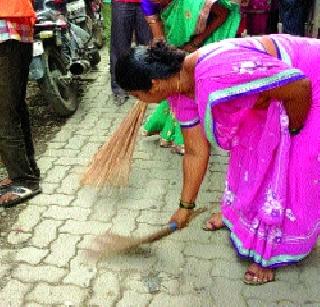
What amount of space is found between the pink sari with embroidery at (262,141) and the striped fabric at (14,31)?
1010mm

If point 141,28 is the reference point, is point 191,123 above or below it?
above

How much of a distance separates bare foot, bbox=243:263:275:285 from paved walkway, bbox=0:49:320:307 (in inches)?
1.4

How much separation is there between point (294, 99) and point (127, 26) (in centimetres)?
287

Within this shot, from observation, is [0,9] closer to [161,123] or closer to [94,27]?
[161,123]

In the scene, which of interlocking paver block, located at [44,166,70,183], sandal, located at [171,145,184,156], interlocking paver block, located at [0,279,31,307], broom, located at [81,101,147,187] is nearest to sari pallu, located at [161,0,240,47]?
broom, located at [81,101,147,187]

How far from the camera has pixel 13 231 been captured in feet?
9.50

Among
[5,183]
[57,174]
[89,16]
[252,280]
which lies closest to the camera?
[252,280]

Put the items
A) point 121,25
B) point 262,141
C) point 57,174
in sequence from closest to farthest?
1. point 262,141
2. point 57,174
3. point 121,25

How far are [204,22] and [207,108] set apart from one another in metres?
1.47

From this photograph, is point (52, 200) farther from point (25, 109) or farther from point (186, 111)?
point (186, 111)

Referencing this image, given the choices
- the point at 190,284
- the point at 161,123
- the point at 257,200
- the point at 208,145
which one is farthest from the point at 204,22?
the point at 190,284

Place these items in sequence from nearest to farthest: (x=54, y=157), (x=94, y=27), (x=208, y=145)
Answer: (x=208, y=145) < (x=54, y=157) < (x=94, y=27)

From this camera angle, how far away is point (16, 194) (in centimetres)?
315

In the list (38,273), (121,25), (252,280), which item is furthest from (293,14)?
(38,273)
